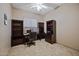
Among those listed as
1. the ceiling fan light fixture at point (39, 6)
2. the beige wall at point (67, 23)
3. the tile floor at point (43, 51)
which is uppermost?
the ceiling fan light fixture at point (39, 6)

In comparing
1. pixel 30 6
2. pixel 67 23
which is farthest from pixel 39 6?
pixel 67 23

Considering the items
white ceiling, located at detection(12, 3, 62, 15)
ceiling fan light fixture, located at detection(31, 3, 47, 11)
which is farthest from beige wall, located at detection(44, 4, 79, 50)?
ceiling fan light fixture, located at detection(31, 3, 47, 11)

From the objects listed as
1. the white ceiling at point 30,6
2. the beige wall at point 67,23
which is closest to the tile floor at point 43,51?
the beige wall at point 67,23

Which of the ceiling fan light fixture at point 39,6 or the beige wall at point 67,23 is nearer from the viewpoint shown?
the ceiling fan light fixture at point 39,6

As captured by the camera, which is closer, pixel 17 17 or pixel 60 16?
pixel 17 17

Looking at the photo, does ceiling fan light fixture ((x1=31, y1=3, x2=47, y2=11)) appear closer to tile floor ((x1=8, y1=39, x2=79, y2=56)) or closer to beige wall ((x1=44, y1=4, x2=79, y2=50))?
beige wall ((x1=44, y1=4, x2=79, y2=50))

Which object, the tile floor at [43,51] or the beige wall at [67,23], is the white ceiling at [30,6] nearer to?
the beige wall at [67,23]

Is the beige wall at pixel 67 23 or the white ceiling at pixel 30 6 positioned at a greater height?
the white ceiling at pixel 30 6

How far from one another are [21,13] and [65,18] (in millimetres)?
1680

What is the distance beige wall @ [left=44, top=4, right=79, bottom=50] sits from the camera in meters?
2.54

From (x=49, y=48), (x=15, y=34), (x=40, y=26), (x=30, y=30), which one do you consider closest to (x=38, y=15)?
(x=40, y=26)

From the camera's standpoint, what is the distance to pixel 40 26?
2.30 m

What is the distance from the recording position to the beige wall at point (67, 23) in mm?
2543

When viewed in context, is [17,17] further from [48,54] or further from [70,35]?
[70,35]
